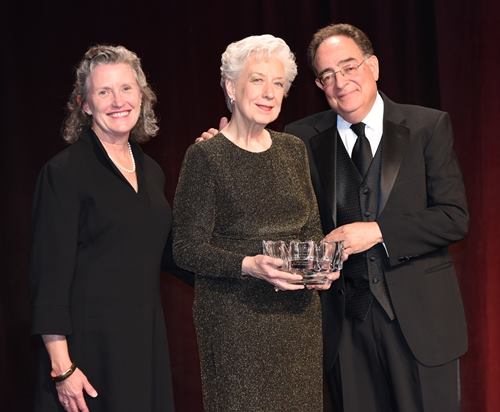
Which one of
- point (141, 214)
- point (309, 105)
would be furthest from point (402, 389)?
point (309, 105)

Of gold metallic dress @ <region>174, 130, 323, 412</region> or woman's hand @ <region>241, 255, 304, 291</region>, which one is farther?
gold metallic dress @ <region>174, 130, 323, 412</region>

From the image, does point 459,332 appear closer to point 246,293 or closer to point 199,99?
point 246,293

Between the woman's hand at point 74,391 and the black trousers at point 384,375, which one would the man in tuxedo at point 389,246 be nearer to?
the black trousers at point 384,375

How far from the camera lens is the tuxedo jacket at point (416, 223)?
10.7 ft

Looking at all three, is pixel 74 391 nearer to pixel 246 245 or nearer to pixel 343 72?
pixel 246 245

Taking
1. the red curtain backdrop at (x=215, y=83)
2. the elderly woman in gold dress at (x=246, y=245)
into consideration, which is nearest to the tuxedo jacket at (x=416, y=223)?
the elderly woman in gold dress at (x=246, y=245)

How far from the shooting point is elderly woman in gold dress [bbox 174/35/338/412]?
116 inches

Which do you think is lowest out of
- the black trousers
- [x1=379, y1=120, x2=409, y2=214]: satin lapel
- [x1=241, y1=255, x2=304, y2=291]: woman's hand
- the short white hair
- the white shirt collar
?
the black trousers

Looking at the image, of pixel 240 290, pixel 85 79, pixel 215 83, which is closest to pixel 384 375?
pixel 240 290

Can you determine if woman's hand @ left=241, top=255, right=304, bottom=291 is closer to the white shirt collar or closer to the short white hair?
the short white hair

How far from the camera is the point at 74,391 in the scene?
2811mm

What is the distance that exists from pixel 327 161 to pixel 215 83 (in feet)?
4.88

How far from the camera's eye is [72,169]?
2863 millimetres

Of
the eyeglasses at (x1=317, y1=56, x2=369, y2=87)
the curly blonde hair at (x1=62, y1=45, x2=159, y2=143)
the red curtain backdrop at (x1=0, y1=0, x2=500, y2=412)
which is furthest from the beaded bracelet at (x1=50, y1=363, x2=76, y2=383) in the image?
the red curtain backdrop at (x1=0, y1=0, x2=500, y2=412)
